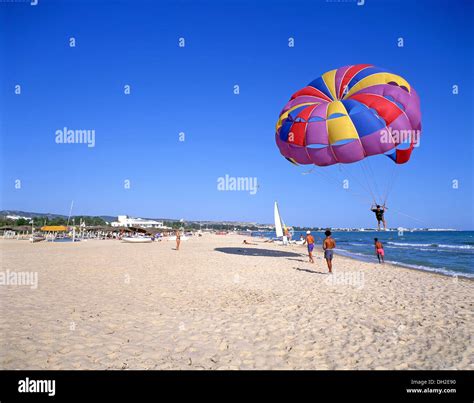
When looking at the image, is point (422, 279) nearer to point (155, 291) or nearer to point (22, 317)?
point (155, 291)

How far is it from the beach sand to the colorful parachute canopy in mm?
5805

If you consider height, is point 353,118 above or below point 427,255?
above

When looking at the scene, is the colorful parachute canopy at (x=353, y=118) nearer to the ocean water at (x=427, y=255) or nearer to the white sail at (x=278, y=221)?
the ocean water at (x=427, y=255)

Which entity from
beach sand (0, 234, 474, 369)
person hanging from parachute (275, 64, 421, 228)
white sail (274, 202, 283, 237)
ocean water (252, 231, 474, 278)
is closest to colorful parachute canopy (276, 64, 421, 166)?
person hanging from parachute (275, 64, 421, 228)

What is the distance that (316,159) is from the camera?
13.6m

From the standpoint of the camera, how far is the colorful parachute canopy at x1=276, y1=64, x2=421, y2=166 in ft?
38.9

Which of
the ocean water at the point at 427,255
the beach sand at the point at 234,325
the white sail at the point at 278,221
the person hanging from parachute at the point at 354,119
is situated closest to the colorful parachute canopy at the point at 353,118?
the person hanging from parachute at the point at 354,119

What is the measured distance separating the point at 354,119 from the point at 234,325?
397 inches

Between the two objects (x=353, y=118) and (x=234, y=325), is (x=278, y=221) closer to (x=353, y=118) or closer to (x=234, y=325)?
(x=353, y=118)

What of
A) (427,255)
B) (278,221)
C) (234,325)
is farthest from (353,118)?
(278,221)

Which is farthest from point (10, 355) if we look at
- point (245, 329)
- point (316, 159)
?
point (316, 159)

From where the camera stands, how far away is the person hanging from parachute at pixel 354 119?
467 inches

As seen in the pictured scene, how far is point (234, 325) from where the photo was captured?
5598 mm

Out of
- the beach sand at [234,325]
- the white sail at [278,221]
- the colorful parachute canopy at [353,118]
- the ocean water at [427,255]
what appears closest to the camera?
the beach sand at [234,325]
